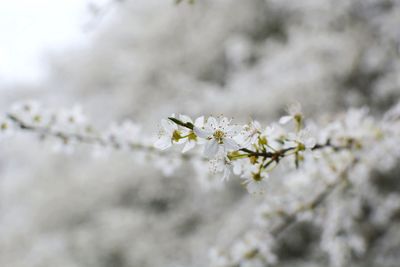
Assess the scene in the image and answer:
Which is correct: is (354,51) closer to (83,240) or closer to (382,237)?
(382,237)

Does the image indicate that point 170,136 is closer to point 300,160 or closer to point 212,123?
point 212,123

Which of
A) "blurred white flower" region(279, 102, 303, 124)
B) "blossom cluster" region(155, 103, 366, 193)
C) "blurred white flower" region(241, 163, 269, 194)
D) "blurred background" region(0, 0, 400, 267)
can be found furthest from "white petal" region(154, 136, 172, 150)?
"blurred background" region(0, 0, 400, 267)

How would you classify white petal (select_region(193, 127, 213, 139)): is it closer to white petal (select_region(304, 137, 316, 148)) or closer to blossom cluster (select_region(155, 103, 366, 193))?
blossom cluster (select_region(155, 103, 366, 193))

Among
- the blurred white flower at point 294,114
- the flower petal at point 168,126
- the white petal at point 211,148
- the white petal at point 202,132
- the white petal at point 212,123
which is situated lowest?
the white petal at point 211,148

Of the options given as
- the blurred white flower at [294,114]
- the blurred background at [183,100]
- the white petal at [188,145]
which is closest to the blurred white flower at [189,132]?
the white petal at [188,145]

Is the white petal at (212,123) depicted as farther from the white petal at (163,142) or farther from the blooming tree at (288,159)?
the blooming tree at (288,159)

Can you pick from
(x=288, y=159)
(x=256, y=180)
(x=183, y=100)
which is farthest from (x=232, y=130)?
(x=183, y=100)

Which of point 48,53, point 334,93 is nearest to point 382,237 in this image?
point 334,93
